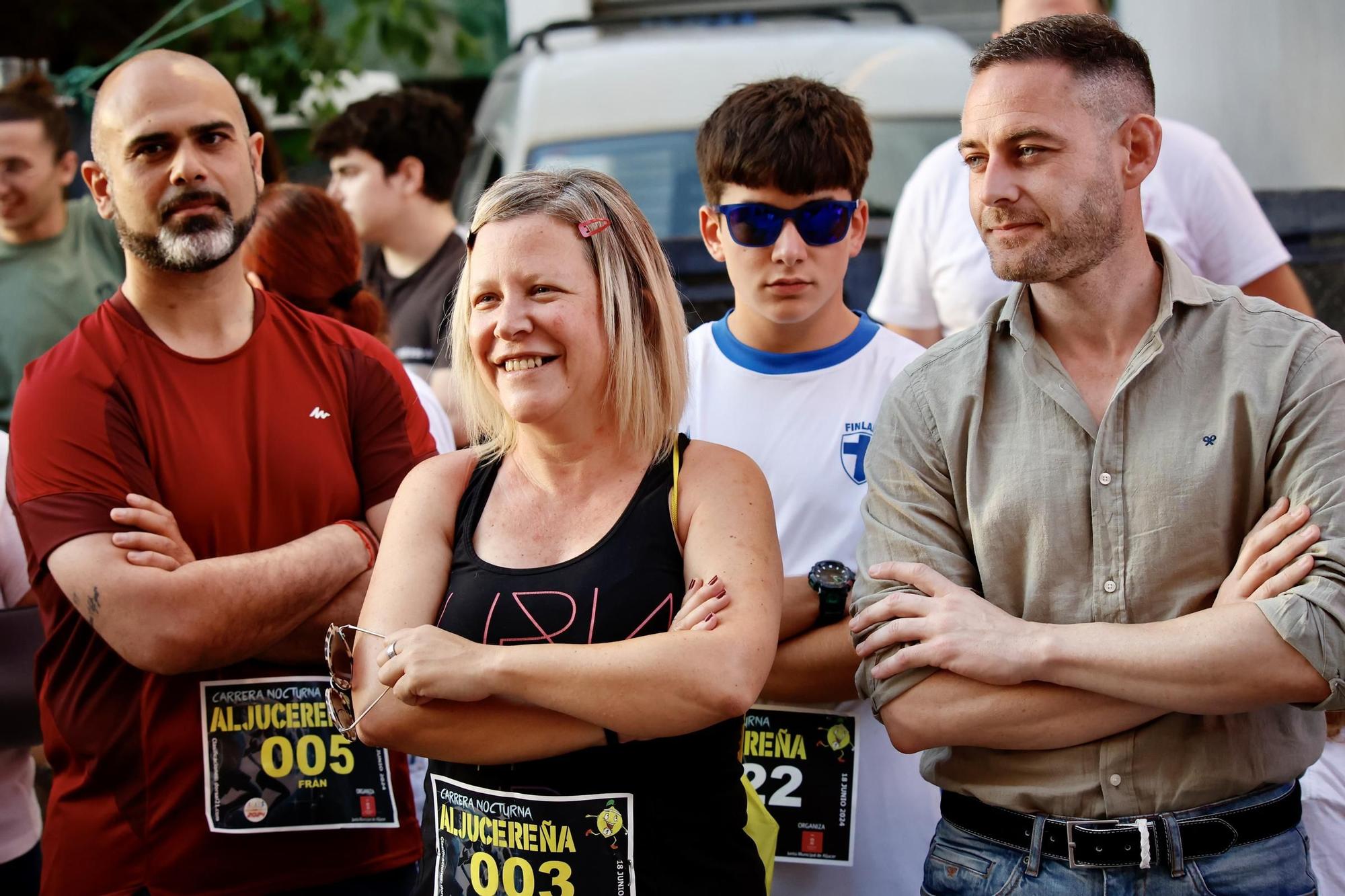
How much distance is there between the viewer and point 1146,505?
249 centimetres

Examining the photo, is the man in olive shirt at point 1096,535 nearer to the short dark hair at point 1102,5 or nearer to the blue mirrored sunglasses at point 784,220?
the blue mirrored sunglasses at point 784,220

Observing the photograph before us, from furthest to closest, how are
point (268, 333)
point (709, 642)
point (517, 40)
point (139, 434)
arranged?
point (517, 40), point (268, 333), point (139, 434), point (709, 642)

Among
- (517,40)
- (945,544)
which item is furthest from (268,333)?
(517,40)

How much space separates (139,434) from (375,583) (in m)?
0.66

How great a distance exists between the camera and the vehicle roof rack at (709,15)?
7.36 m

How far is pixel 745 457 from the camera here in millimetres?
2705

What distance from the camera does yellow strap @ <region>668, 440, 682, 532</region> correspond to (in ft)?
8.48

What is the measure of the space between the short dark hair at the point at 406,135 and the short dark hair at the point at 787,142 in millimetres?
2369

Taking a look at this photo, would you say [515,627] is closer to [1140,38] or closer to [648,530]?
[648,530]

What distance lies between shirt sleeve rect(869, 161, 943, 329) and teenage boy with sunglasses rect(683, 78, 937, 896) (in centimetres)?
94

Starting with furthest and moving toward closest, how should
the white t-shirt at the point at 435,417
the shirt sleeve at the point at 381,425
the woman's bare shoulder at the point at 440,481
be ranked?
the white t-shirt at the point at 435,417 < the shirt sleeve at the point at 381,425 < the woman's bare shoulder at the point at 440,481

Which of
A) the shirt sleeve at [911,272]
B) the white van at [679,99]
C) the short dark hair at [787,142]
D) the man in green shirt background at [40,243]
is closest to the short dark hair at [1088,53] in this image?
the short dark hair at [787,142]

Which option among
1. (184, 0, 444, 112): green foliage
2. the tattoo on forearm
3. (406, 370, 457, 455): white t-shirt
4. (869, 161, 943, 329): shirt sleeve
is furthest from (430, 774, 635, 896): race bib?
(184, 0, 444, 112): green foliage

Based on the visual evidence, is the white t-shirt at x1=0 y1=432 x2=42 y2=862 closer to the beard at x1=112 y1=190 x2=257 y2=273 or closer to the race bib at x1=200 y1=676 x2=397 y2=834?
the beard at x1=112 y1=190 x2=257 y2=273
